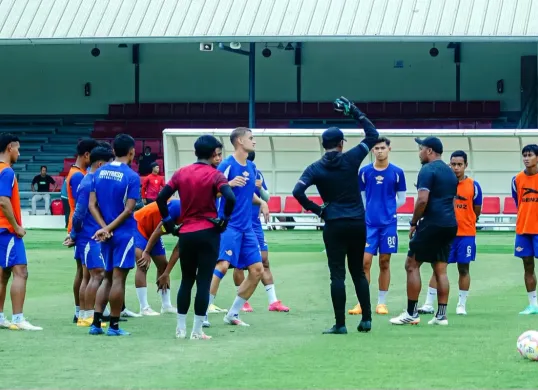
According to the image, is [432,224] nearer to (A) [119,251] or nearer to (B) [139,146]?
(A) [119,251]

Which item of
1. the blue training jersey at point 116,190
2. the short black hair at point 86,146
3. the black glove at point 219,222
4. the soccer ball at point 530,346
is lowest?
the soccer ball at point 530,346

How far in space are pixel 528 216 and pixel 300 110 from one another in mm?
30983

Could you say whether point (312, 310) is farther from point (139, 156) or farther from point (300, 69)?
point (300, 69)

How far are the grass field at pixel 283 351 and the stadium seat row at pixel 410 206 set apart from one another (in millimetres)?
16532

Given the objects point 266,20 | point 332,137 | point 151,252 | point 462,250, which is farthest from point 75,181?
point 266,20

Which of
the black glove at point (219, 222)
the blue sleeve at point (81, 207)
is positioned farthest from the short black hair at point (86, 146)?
the black glove at point (219, 222)

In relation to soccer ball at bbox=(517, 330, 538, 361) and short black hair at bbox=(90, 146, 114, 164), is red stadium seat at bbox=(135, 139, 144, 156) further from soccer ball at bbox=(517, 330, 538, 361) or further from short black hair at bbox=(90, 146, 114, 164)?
soccer ball at bbox=(517, 330, 538, 361)

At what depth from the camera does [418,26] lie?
3709cm

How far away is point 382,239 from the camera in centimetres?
1351

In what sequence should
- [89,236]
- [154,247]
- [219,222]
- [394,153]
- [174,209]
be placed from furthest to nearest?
[394,153]
[154,247]
[174,209]
[89,236]
[219,222]

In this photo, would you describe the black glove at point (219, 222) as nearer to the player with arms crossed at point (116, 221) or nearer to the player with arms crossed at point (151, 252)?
the player with arms crossed at point (116, 221)

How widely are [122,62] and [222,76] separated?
13.5ft

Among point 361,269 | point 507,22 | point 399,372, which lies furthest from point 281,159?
point 399,372

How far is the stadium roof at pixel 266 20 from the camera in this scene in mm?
36812
